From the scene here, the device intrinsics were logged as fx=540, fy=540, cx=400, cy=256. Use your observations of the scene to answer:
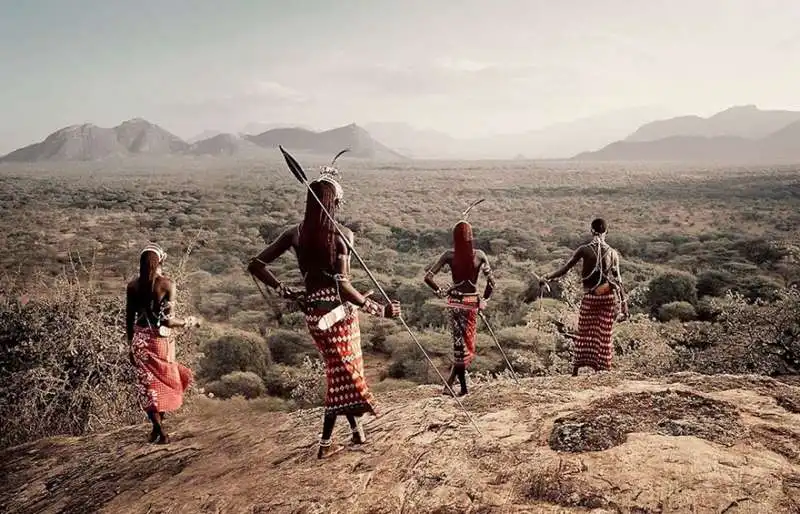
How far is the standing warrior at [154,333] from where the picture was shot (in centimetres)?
540

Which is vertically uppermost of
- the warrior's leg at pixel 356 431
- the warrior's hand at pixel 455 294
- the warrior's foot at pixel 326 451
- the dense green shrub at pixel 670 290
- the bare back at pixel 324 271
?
the bare back at pixel 324 271

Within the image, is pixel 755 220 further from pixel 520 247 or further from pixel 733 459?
pixel 733 459

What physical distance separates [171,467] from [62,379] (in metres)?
3.60

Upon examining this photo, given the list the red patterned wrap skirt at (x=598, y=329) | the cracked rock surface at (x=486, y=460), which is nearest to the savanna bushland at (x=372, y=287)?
the red patterned wrap skirt at (x=598, y=329)

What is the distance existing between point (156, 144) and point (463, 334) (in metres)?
136

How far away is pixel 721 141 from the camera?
14262cm

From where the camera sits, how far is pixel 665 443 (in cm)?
404

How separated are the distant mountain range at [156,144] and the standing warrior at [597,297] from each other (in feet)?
324

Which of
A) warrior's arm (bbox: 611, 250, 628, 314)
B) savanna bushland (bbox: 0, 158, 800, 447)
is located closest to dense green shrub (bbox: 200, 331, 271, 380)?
savanna bushland (bbox: 0, 158, 800, 447)

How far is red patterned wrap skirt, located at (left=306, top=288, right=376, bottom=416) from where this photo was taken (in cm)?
456

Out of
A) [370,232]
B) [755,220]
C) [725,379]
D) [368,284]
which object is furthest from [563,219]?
[725,379]

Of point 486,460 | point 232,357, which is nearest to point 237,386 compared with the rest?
point 232,357

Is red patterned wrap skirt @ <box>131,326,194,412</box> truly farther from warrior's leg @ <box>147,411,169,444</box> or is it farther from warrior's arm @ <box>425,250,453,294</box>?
warrior's arm @ <box>425,250,453,294</box>

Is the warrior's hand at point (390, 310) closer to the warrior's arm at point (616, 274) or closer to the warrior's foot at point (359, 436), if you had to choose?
the warrior's foot at point (359, 436)
